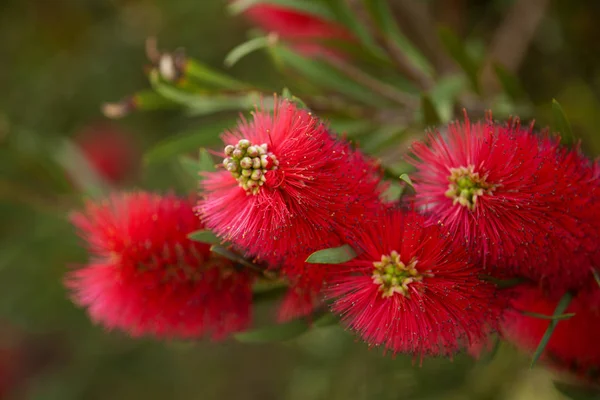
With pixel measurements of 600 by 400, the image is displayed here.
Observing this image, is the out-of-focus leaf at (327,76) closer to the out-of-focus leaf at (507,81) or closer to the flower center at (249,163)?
the out-of-focus leaf at (507,81)

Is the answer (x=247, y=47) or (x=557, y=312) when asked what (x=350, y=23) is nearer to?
(x=247, y=47)

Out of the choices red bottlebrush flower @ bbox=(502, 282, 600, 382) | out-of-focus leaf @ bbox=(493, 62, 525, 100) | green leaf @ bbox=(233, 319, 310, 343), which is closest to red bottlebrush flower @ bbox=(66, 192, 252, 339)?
green leaf @ bbox=(233, 319, 310, 343)

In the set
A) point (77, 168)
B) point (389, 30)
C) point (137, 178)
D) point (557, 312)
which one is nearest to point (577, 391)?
point (557, 312)

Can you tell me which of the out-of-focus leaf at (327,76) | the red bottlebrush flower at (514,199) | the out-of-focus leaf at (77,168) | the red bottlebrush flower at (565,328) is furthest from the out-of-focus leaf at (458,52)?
the out-of-focus leaf at (77,168)

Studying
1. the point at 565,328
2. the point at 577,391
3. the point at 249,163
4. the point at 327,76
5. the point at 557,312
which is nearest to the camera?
the point at 249,163

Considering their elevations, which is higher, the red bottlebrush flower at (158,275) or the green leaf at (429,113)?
the green leaf at (429,113)

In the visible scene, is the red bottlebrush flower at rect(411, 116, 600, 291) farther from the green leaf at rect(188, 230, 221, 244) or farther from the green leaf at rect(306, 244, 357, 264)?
the green leaf at rect(188, 230, 221, 244)
